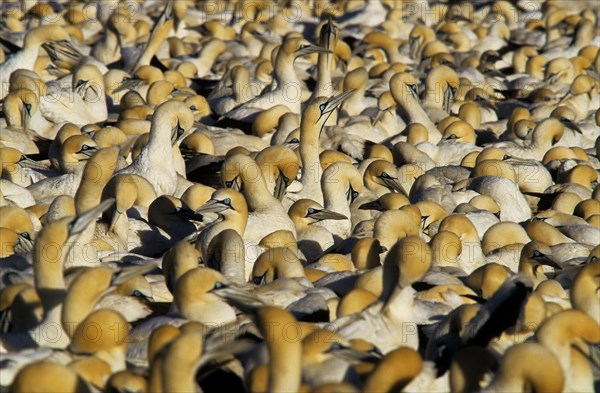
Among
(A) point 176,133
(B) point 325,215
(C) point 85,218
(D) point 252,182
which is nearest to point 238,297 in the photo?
(C) point 85,218

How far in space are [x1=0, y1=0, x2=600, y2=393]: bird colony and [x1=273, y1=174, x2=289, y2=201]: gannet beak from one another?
0.05 feet

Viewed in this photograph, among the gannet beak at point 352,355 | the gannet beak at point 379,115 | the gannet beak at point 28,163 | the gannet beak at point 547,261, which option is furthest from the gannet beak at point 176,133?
the gannet beak at point 352,355

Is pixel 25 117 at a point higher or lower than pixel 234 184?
lower

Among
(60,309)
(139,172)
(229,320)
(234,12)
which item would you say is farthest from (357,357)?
(234,12)

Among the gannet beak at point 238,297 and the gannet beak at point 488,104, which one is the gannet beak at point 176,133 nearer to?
the gannet beak at point 238,297

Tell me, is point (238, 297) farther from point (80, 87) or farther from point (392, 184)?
point (80, 87)

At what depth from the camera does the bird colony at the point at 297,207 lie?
7633 mm

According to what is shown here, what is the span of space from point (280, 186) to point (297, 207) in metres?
0.40

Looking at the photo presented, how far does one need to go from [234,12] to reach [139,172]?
12239 millimetres

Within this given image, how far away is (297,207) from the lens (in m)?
12.2

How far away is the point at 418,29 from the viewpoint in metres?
22.1

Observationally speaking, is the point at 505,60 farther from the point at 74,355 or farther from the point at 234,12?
the point at 74,355

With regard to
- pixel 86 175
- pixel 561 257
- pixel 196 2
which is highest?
pixel 86 175

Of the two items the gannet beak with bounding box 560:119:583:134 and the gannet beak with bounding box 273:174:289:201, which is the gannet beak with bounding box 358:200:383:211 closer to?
the gannet beak with bounding box 273:174:289:201
